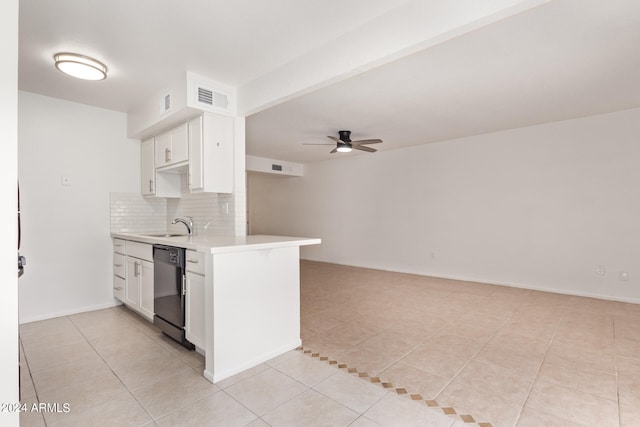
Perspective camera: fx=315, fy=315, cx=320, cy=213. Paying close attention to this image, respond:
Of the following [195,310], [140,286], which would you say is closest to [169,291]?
[195,310]

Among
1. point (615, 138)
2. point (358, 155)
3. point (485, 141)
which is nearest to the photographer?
point (615, 138)

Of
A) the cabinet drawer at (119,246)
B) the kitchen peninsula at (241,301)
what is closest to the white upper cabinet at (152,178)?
the cabinet drawer at (119,246)

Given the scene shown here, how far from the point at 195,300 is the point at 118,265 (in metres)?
1.97

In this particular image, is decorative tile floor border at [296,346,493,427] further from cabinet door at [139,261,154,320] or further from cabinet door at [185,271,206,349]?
cabinet door at [139,261,154,320]

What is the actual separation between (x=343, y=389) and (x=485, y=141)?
465 cm

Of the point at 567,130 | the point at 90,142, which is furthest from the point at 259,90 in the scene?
Result: the point at 567,130

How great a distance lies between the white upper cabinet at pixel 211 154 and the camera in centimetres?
307

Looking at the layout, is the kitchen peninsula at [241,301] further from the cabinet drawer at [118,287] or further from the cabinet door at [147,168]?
the cabinet door at [147,168]

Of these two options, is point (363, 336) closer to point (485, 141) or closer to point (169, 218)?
point (169, 218)

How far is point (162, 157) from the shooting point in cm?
369

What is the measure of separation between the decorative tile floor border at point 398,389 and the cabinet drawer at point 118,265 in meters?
2.35

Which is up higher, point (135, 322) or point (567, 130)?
point (567, 130)

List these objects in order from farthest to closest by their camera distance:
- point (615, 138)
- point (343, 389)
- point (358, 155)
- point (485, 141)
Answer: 1. point (358, 155)
2. point (485, 141)
3. point (615, 138)
4. point (343, 389)

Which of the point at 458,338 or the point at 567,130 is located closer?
the point at 458,338
